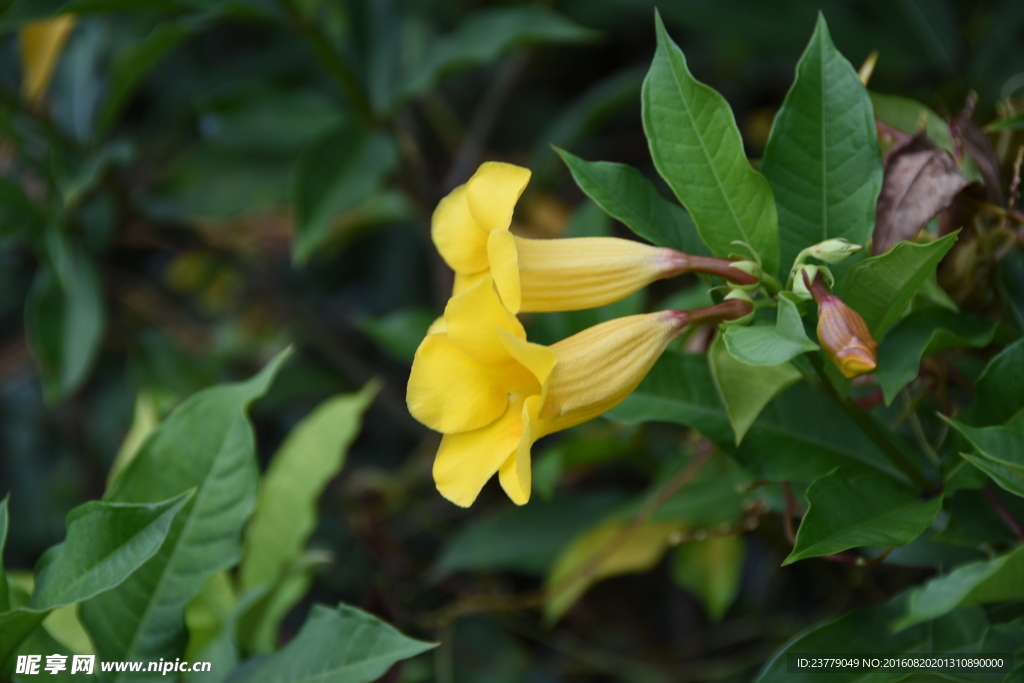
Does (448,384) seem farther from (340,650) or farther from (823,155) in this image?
(823,155)

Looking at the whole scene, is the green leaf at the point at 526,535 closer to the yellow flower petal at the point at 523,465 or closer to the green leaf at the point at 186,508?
the green leaf at the point at 186,508

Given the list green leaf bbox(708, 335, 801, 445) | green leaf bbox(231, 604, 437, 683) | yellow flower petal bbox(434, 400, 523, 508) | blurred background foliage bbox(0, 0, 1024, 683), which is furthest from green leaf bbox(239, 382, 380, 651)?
green leaf bbox(708, 335, 801, 445)

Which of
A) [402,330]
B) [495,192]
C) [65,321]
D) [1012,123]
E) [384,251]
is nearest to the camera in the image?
[495,192]

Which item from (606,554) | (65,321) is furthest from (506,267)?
(65,321)

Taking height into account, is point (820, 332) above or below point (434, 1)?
above

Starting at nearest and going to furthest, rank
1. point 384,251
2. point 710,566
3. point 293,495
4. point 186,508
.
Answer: point 186,508
point 293,495
point 710,566
point 384,251

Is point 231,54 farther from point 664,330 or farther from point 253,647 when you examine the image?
point 664,330

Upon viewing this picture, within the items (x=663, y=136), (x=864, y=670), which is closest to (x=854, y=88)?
(x=663, y=136)
